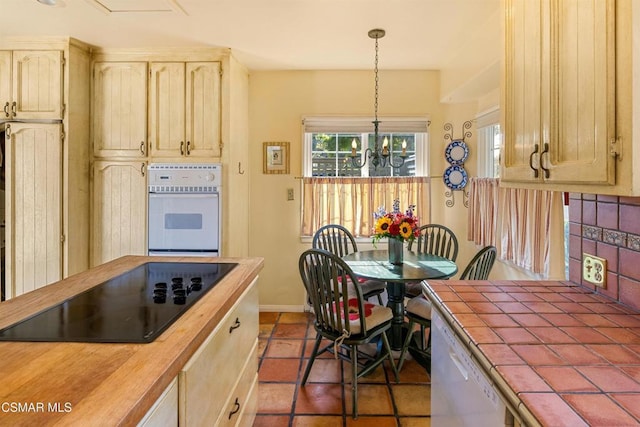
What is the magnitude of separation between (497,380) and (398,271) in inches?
66.5

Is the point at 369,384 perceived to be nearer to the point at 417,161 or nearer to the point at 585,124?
the point at 585,124

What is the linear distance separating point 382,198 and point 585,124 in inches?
107

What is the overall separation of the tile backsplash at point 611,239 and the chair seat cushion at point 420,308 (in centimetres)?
107

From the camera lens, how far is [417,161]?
148 inches

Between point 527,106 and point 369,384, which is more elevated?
point 527,106

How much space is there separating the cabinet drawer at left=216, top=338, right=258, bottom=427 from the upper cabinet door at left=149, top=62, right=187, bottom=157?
6.56 feet

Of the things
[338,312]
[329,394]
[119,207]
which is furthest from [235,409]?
[119,207]

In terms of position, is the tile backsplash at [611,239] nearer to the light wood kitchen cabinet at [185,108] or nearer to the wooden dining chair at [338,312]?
the wooden dining chair at [338,312]

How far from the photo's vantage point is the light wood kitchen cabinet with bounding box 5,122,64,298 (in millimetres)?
2857

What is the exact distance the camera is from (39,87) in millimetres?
2873

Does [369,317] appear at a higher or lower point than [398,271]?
lower

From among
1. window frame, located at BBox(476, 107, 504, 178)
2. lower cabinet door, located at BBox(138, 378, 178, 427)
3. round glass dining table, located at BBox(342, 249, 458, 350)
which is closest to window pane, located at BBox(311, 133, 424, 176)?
window frame, located at BBox(476, 107, 504, 178)

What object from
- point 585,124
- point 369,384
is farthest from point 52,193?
point 585,124

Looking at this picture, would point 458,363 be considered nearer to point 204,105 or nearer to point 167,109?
Answer: point 204,105
